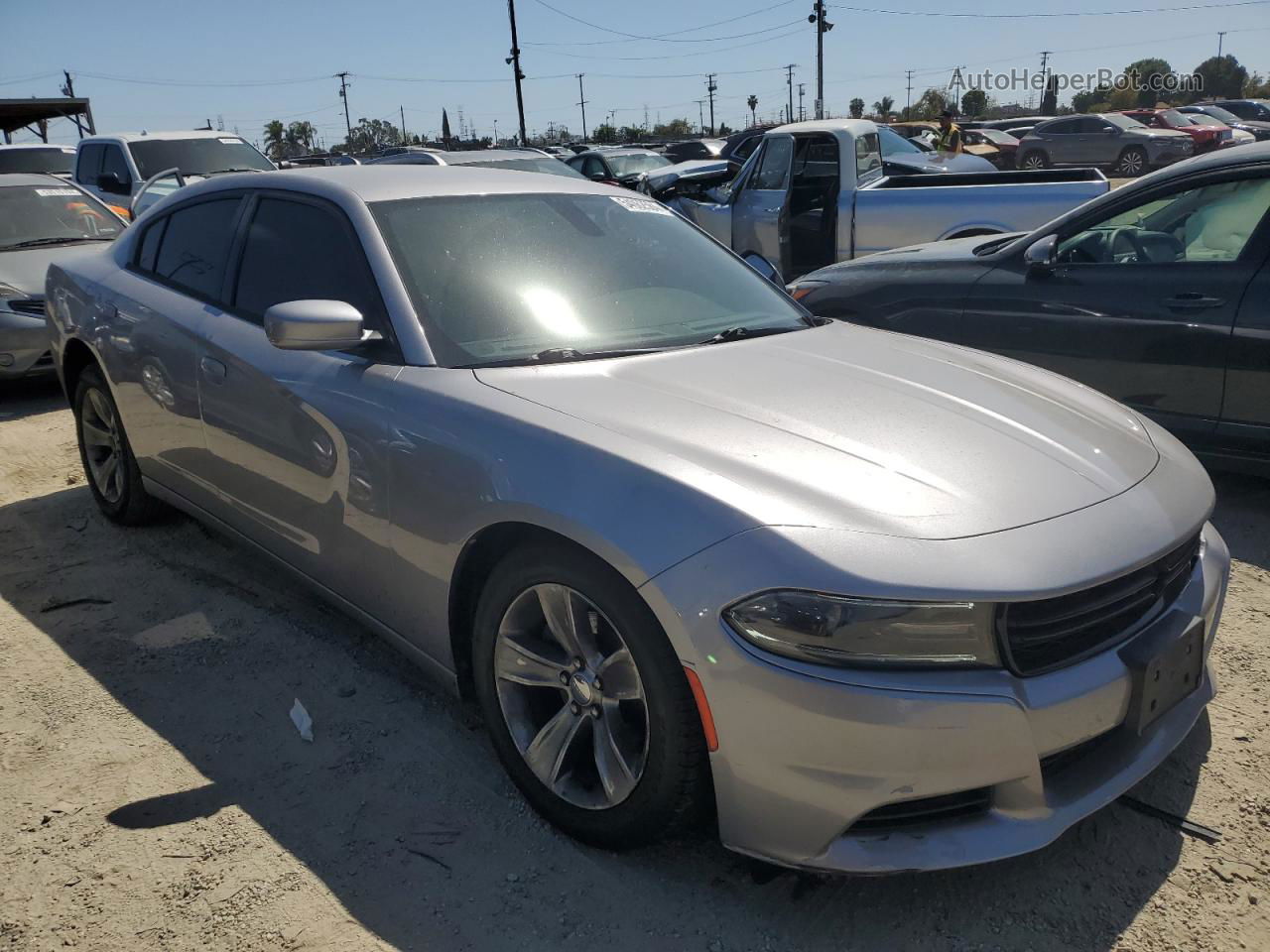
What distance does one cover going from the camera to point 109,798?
2.76m

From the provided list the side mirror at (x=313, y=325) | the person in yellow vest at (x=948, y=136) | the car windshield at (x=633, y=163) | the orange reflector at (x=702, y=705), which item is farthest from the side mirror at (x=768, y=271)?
the car windshield at (x=633, y=163)

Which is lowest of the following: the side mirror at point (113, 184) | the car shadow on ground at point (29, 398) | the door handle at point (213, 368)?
the car shadow on ground at point (29, 398)

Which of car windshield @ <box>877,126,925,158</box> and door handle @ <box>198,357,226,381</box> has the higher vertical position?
car windshield @ <box>877,126,925,158</box>

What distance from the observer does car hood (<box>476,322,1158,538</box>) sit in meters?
2.18

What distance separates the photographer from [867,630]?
200 centimetres

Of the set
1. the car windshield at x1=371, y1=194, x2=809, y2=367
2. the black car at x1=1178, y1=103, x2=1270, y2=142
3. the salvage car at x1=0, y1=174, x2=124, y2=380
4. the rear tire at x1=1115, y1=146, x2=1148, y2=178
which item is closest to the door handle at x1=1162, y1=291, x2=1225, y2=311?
the car windshield at x1=371, y1=194, x2=809, y2=367

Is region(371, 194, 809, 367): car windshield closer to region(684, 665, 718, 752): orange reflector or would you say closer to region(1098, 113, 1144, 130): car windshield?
region(684, 665, 718, 752): orange reflector

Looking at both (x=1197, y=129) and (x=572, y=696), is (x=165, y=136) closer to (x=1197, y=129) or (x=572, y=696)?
(x=572, y=696)

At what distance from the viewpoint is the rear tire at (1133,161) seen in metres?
27.5

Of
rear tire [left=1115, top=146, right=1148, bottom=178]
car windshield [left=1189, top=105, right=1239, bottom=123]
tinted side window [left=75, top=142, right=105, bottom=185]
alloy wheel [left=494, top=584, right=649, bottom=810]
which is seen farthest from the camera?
car windshield [left=1189, top=105, right=1239, bottom=123]

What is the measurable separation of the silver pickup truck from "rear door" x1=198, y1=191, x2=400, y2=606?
469 cm

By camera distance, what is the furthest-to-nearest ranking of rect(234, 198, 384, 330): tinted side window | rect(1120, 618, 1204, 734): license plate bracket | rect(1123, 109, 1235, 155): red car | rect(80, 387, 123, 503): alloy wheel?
1. rect(1123, 109, 1235, 155): red car
2. rect(80, 387, 123, 503): alloy wheel
3. rect(234, 198, 384, 330): tinted side window
4. rect(1120, 618, 1204, 734): license plate bracket

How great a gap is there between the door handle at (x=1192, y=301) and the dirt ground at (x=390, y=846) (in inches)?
56.9

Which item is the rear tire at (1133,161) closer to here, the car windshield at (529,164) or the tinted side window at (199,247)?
the car windshield at (529,164)
